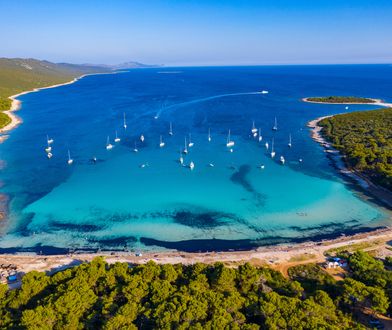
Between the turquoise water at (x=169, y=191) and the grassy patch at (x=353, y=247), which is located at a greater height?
the grassy patch at (x=353, y=247)

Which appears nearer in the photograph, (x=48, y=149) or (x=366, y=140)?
(x=48, y=149)

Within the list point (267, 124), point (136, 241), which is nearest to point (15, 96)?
point (267, 124)

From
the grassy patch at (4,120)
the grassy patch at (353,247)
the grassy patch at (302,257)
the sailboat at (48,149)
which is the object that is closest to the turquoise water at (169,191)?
the sailboat at (48,149)

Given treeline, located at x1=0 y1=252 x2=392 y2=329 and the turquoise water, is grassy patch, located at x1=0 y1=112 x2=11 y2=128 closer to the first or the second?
the turquoise water

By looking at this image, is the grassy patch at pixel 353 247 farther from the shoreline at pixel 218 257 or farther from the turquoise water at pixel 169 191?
the turquoise water at pixel 169 191

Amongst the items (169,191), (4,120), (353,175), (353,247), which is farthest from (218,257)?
(4,120)

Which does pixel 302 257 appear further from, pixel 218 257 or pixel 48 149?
pixel 48 149
